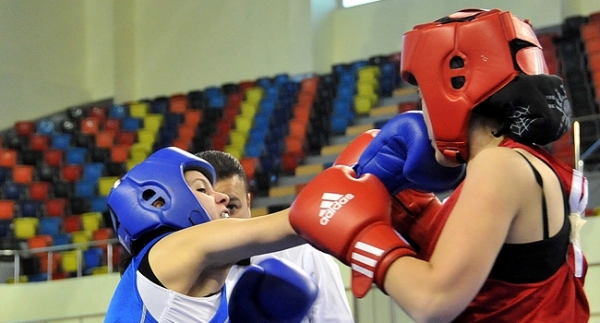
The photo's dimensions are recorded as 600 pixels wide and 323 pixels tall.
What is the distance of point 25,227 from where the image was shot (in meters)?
8.54

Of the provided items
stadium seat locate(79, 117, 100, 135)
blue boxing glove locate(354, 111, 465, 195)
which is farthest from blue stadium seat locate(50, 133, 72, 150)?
blue boxing glove locate(354, 111, 465, 195)

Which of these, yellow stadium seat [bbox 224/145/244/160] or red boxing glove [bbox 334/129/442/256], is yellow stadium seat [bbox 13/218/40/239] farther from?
red boxing glove [bbox 334/129/442/256]

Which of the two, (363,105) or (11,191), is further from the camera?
(363,105)

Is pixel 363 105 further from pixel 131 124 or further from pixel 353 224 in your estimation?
pixel 353 224

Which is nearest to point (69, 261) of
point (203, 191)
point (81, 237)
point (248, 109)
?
point (81, 237)

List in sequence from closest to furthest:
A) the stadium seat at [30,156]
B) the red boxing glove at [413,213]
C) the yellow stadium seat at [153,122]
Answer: the red boxing glove at [413,213], the stadium seat at [30,156], the yellow stadium seat at [153,122]

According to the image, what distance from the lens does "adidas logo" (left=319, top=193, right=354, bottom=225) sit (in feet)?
5.43

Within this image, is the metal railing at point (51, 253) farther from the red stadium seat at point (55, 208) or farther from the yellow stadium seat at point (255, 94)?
the yellow stadium seat at point (255, 94)

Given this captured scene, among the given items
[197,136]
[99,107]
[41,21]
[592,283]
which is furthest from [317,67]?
[592,283]

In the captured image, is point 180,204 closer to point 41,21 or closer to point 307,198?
point 307,198

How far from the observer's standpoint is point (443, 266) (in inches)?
58.6

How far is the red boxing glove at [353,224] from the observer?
158 cm

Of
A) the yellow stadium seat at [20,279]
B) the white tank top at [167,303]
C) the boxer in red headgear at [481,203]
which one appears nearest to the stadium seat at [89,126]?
the yellow stadium seat at [20,279]

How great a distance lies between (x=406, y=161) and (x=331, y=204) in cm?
23
